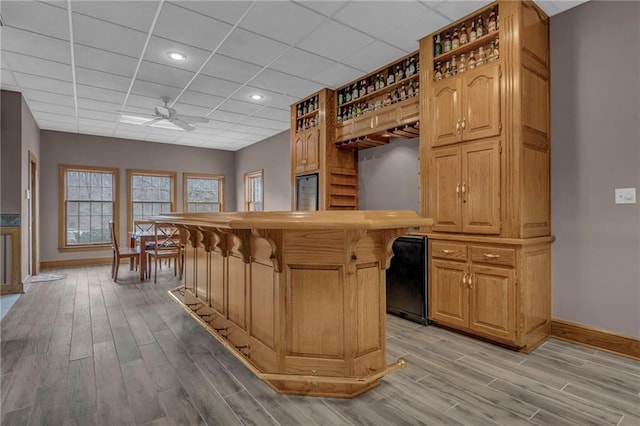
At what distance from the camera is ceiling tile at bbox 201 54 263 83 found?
3780 millimetres

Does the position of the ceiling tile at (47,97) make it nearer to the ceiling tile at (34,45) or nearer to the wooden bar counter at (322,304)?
the ceiling tile at (34,45)

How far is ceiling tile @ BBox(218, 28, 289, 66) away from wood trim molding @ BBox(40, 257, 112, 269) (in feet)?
19.5

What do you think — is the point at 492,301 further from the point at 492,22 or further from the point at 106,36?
the point at 106,36

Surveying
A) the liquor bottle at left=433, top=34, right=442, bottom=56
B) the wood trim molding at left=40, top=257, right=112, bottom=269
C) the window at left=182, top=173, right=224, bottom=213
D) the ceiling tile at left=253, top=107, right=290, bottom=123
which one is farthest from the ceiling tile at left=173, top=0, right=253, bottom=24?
the wood trim molding at left=40, top=257, right=112, bottom=269

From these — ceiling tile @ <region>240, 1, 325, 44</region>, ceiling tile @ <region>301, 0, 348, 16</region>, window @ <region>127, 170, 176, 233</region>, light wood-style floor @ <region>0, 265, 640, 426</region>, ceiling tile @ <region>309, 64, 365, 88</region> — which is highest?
ceiling tile @ <region>309, 64, 365, 88</region>

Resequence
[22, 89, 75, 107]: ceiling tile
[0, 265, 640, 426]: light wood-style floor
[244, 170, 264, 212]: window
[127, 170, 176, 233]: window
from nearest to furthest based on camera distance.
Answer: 1. [0, 265, 640, 426]: light wood-style floor
2. [22, 89, 75, 107]: ceiling tile
3. [127, 170, 176, 233]: window
4. [244, 170, 264, 212]: window

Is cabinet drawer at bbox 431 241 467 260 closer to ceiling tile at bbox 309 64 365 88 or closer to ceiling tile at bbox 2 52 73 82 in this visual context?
ceiling tile at bbox 309 64 365 88

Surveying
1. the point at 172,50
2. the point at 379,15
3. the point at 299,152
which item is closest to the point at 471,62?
the point at 379,15

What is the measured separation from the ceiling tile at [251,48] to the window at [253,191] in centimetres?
425

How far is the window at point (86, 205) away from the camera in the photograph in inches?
277

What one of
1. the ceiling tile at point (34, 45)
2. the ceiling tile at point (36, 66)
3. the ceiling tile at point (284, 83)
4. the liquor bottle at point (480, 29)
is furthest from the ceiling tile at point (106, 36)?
the liquor bottle at point (480, 29)

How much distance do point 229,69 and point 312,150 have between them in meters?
1.57

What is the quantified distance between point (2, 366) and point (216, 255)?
1.65 metres

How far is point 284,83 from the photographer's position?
447 centimetres
